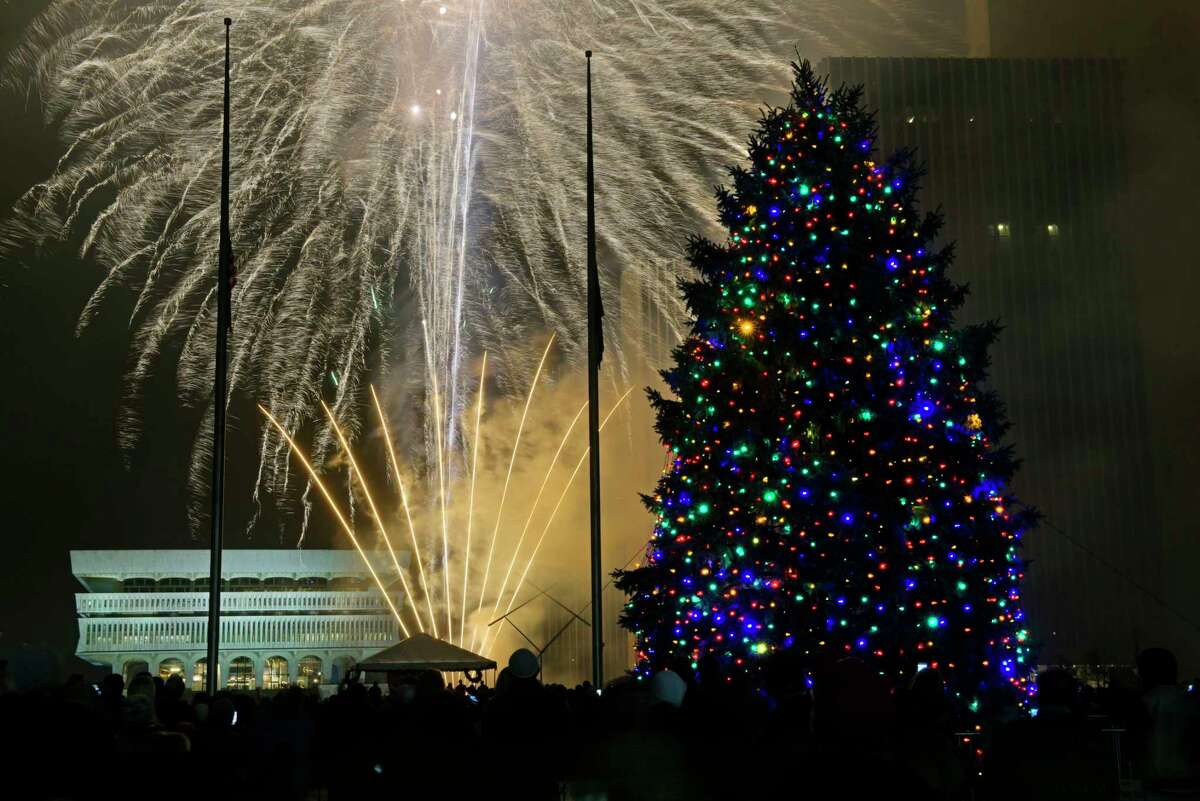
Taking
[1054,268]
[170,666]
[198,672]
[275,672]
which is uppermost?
[1054,268]

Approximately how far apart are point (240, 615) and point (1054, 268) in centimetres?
3352

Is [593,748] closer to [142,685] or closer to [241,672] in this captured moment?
[142,685]

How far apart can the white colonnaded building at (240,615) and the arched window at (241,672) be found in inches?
1.6

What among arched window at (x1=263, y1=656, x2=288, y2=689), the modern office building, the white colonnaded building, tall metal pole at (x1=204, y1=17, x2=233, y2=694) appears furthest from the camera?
arched window at (x1=263, y1=656, x2=288, y2=689)

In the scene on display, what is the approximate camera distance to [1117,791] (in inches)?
326

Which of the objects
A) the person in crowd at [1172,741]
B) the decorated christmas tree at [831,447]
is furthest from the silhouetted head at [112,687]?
the decorated christmas tree at [831,447]

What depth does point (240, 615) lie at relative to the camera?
55.8m

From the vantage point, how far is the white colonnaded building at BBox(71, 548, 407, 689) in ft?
182

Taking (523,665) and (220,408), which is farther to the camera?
(220,408)

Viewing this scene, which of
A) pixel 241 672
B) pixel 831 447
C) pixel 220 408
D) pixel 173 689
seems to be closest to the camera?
pixel 173 689

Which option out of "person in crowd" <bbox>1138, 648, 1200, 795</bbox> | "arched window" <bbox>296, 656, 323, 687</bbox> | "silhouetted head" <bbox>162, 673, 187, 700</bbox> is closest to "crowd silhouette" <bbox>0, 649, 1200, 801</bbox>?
"person in crowd" <bbox>1138, 648, 1200, 795</bbox>

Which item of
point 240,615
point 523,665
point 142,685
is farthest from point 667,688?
point 240,615

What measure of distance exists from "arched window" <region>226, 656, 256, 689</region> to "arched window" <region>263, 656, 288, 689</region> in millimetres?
741

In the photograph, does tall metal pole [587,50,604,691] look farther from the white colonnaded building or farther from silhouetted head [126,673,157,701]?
the white colonnaded building
